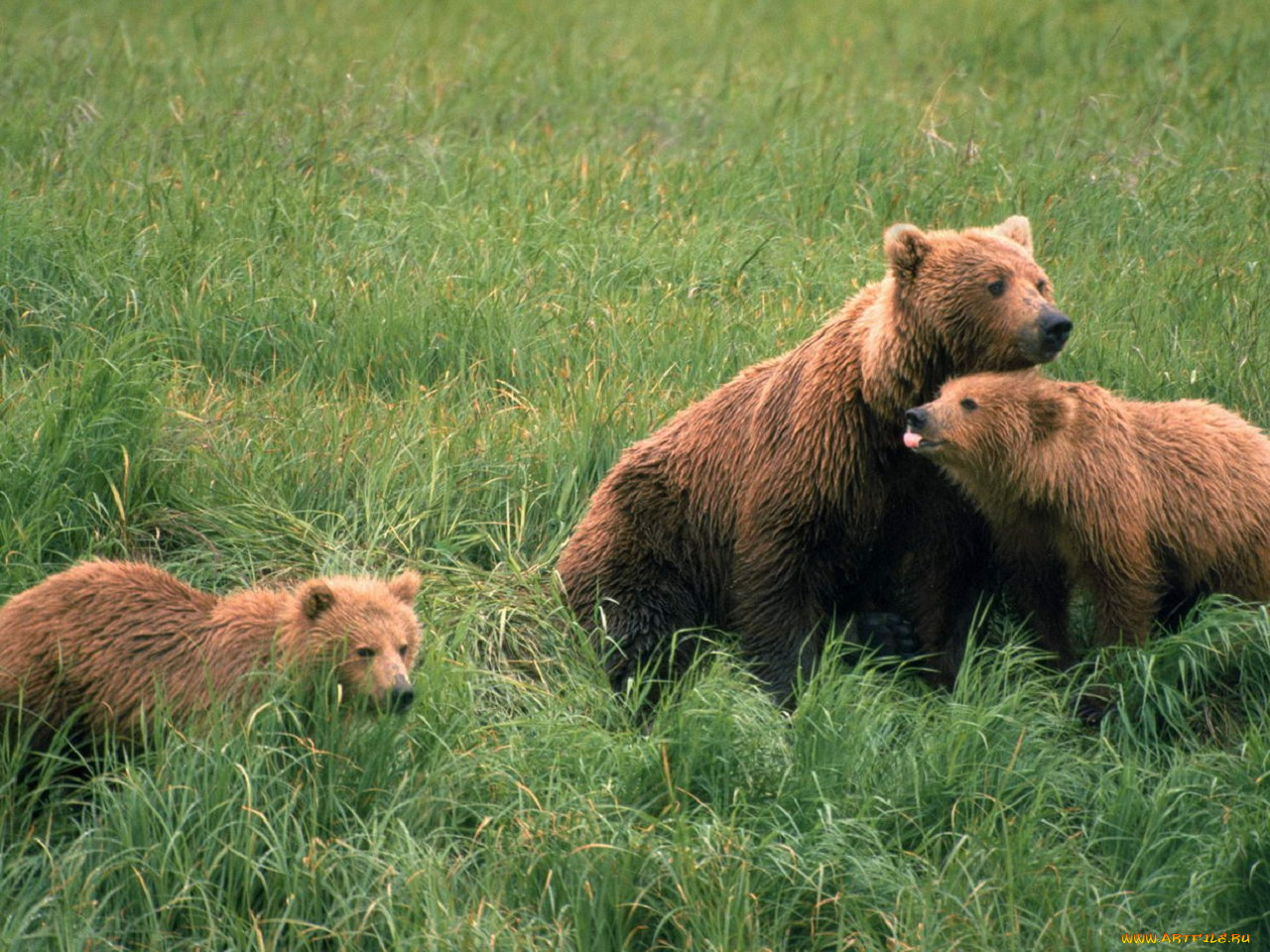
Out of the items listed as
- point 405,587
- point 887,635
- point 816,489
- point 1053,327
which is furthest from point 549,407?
point 1053,327

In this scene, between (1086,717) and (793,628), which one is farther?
(793,628)

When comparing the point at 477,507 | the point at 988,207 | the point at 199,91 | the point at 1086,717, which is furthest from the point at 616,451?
the point at 199,91

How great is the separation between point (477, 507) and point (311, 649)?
169 centimetres

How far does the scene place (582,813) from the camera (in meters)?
4.51

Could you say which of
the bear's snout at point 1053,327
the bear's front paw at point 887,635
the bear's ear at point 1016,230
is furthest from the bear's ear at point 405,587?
the bear's ear at point 1016,230

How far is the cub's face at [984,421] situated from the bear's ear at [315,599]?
1940 millimetres

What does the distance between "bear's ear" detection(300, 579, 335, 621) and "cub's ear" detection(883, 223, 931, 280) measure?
2.24m

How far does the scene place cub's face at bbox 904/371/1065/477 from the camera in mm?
5246

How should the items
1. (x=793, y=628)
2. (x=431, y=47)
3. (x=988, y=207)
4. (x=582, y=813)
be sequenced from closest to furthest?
(x=582, y=813), (x=793, y=628), (x=988, y=207), (x=431, y=47)

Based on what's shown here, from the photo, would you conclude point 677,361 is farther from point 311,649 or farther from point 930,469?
point 311,649

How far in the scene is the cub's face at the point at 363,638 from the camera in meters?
4.67

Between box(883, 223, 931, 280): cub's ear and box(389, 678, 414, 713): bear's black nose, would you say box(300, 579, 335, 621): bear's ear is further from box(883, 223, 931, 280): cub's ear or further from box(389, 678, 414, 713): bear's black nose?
box(883, 223, 931, 280): cub's ear

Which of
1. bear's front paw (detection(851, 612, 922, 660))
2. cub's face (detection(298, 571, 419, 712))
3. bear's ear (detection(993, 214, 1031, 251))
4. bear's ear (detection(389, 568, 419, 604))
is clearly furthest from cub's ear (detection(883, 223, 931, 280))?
cub's face (detection(298, 571, 419, 712))

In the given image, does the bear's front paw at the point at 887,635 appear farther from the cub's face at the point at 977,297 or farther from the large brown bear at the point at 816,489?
the cub's face at the point at 977,297
